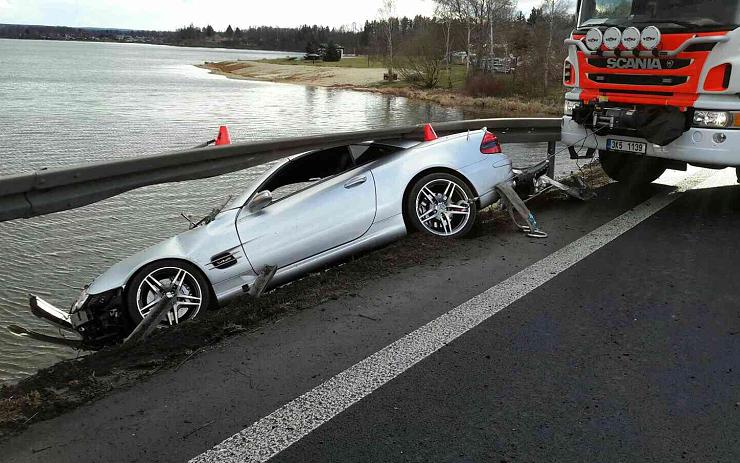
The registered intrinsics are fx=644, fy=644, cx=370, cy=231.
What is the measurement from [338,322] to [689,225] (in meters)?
4.41

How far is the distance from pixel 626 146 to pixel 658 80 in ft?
2.68

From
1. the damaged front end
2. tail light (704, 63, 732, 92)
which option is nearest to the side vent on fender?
the damaged front end

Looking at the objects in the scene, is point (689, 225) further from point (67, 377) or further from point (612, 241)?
point (67, 377)

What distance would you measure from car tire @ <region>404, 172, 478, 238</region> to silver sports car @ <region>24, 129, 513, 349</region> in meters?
0.01

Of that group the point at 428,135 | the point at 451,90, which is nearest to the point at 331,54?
the point at 451,90

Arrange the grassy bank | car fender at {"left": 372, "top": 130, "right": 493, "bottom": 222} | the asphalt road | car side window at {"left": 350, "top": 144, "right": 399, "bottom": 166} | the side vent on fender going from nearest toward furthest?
the asphalt road, the side vent on fender, car fender at {"left": 372, "top": 130, "right": 493, "bottom": 222}, car side window at {"left": 350, "top": 144, "right": 399, "bottom": 166}, the grassy bank

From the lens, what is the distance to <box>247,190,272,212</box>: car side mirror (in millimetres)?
5527

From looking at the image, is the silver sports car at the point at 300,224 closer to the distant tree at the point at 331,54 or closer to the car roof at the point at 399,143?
the car roof at the point at 399,143

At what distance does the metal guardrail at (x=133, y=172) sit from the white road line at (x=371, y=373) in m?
2.57

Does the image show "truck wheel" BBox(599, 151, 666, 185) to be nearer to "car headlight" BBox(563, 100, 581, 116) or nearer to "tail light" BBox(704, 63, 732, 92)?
"car headlight" BBox(563, 100, 581, 116)

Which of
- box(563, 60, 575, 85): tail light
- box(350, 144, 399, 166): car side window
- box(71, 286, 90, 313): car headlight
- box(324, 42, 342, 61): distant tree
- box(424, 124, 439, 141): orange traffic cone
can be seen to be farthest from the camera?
box(324, 42, 342, 61): distant tree

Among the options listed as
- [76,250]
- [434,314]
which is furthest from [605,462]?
[76,250]

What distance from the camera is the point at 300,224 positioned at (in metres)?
5.60

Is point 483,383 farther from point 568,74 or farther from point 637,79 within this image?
point 568,74
